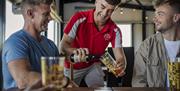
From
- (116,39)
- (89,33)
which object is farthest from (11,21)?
(116,39)

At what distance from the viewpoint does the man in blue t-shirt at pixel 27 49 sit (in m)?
1.41

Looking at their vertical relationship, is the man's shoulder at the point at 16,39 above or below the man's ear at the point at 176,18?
below

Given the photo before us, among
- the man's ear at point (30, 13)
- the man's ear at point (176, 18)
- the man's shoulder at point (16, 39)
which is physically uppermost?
the man's ear at point (176, 18)

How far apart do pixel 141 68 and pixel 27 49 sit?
2.78 ft

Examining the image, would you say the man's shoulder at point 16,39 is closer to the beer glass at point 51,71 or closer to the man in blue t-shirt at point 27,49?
the man in blue t-shirt at point 27,49

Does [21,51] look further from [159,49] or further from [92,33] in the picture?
[92,33]

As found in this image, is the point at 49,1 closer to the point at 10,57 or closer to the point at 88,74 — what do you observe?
the point at 10,57

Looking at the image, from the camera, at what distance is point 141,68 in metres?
2.16

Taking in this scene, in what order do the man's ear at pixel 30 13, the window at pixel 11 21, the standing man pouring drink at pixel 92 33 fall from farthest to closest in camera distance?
the window at pixel 11 21 < the standing man pouring drink at pixel 92 33 < the man's ear at pixel 30 13

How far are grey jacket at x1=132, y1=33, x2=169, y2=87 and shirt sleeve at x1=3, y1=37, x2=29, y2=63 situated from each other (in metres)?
0.83

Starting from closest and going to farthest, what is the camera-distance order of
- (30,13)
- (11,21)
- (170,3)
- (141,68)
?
1. (30,13)
2. (141,68)
3. (170,3)
4. (11,21)

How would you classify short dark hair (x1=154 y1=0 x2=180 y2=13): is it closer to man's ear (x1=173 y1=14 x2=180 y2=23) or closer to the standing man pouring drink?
man's ear (x1=173 y1=14 x2=180 y2=23)

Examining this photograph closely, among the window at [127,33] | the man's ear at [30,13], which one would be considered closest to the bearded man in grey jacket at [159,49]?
the man's ear at [30,13]

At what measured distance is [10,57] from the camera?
149 centimetres
